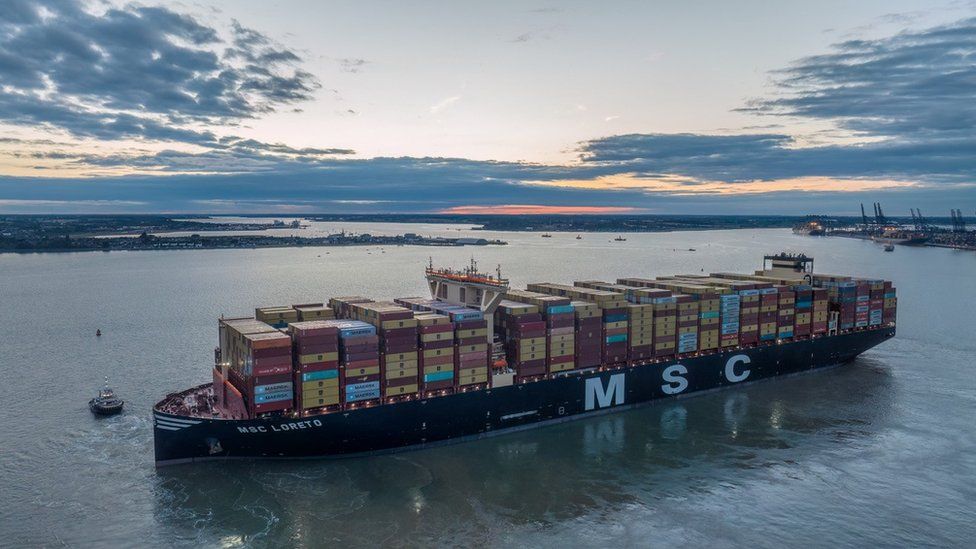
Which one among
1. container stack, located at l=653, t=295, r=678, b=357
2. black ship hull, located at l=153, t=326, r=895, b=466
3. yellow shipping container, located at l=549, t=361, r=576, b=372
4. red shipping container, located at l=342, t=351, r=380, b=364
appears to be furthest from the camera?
container stack, located at l=653, t=295, r=678, b=357

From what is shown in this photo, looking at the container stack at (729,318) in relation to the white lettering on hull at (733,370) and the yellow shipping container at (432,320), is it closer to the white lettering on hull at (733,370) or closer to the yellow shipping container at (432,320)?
the white lettering on hull at (733,370)

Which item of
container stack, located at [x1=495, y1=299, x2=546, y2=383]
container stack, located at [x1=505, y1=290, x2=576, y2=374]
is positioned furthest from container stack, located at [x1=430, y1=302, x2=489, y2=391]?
container stack, located at [x1=505, y1=290, x2=576, y2=374]

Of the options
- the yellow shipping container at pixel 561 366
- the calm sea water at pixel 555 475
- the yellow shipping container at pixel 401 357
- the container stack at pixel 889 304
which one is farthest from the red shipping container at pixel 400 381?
the container stack at pixel 889 304

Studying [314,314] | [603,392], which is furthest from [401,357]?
[603,392]

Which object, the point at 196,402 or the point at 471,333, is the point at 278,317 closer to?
the point at 196,402

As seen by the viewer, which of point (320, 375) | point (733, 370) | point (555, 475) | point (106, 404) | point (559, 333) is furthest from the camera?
point (733, 370)

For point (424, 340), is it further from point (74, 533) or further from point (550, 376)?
point (74, 533)

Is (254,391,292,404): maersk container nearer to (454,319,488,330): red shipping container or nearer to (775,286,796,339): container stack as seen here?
(454,319,488,330): red shipping container
